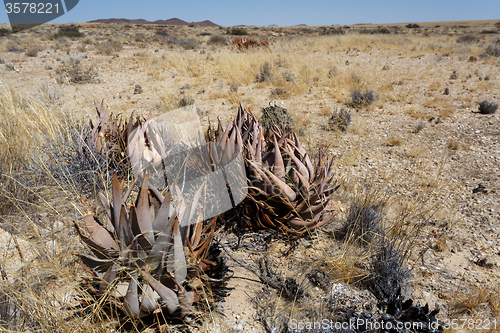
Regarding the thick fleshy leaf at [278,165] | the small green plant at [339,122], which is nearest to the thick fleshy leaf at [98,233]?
the thick fleshy leaf at [278,165]

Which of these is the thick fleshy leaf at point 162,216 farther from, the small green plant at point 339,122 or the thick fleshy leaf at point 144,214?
the small green plant at point 339,122

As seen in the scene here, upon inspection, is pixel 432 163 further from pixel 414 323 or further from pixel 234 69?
pixel 234 69

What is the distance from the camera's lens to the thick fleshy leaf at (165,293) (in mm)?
1329

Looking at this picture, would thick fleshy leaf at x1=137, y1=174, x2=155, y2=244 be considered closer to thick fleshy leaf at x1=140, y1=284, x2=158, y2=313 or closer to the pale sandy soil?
thick fleshy leaf at x1=140, y1=284, x2=158, y2=313

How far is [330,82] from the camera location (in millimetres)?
8531

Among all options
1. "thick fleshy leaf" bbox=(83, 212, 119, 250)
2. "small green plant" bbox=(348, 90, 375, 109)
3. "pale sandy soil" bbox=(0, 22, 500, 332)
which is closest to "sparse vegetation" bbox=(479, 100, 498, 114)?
"pale sandy soil" bbox=(0, 22, 500, 332)

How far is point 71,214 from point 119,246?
47.5 inches

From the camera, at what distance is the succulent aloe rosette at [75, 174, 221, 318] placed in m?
1.41

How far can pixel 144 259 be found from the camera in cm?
153

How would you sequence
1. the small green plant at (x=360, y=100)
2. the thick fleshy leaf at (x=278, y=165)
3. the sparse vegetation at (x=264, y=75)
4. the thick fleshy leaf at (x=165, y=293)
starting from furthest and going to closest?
the sparse vegetation at (x=264, y=75) < the small green plant at (x=360, y=100) < the thick fleshy leaf at (x=278, y=165) < the thick fleshy leaf at (x=165, y=293)

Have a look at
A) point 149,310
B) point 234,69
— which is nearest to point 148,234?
point 149,310

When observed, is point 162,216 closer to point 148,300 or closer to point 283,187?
point 148,300

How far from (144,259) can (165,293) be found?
0.81 ft

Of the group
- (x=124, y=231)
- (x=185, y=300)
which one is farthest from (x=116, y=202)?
(x=185, y=300)
